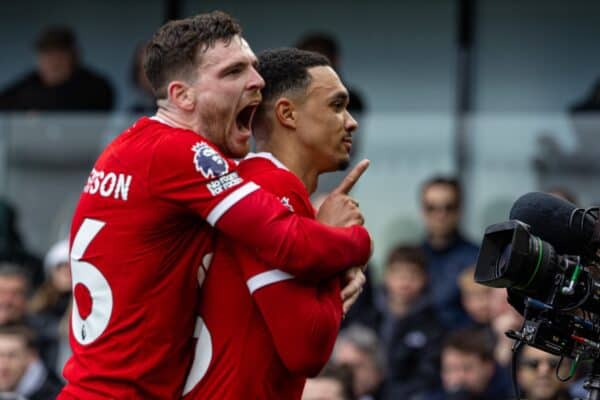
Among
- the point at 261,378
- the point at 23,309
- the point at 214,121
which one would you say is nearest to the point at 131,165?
the point at 214,121

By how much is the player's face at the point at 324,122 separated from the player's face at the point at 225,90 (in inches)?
7.0

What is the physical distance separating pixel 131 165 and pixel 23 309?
4572 mm

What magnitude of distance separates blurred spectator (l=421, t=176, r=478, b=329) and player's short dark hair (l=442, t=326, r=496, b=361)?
0.59 metres

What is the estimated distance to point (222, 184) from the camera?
413cm

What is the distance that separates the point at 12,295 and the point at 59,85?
1645 mm

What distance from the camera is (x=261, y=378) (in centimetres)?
429

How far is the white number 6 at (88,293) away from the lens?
14.0 ft

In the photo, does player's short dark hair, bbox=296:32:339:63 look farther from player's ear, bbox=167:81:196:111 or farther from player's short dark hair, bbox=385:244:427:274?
player's ear, bbox=167:81:196:111

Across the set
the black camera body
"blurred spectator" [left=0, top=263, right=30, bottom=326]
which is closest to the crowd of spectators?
"blurred spectator" [left=0, top=263, right=30, bottom=326]

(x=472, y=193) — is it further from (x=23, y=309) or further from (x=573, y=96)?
(x=23, y=309)

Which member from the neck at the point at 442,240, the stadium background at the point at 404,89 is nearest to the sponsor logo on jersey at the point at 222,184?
the neck at the point at 442,240

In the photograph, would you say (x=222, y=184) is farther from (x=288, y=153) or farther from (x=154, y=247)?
(x=288, y=153)

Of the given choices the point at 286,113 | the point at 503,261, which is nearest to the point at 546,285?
the point at 503,261

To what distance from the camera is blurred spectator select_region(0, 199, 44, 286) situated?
917cm
